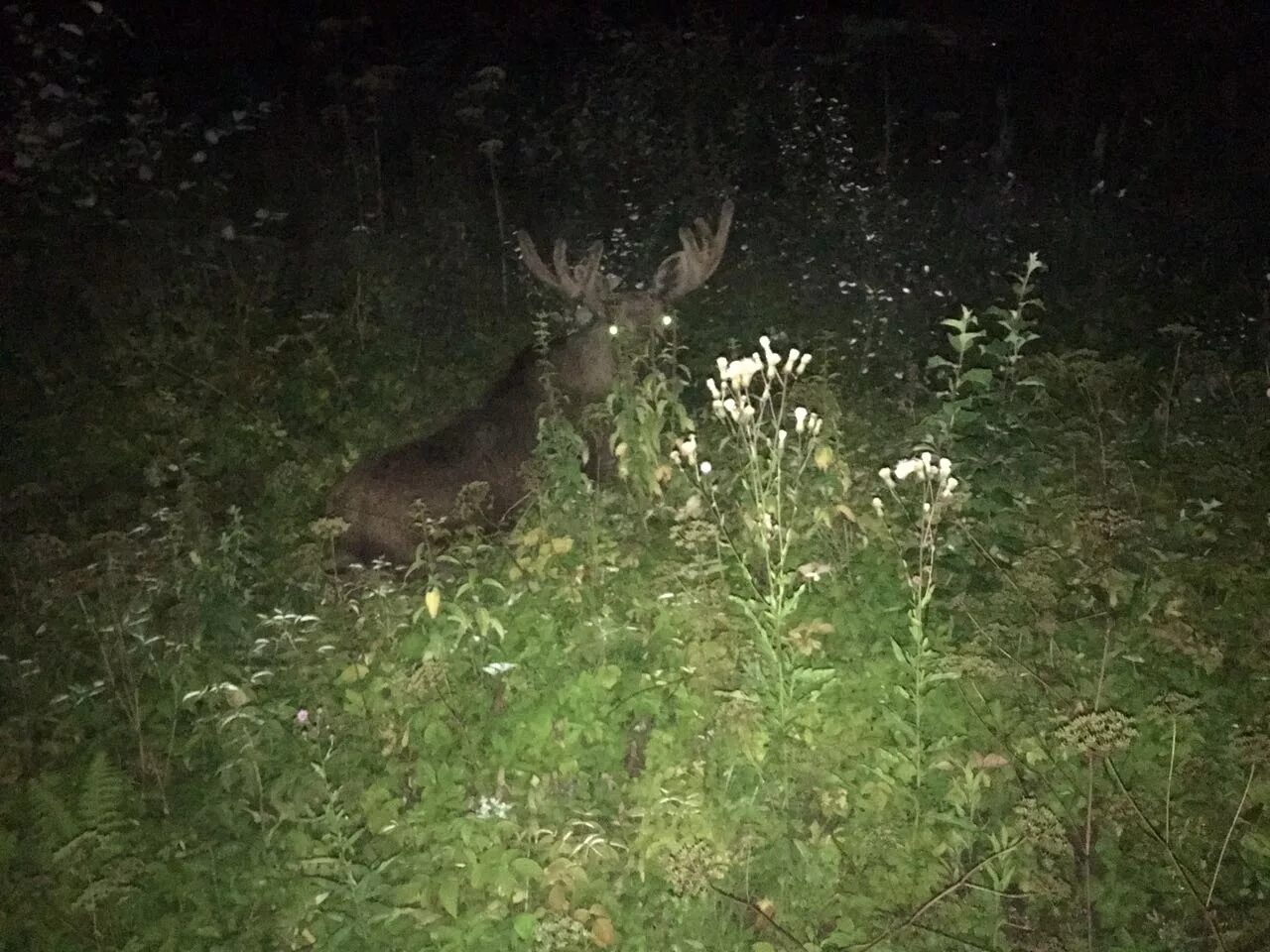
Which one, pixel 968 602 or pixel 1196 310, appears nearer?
pixel 968 602

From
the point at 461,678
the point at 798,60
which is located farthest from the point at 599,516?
the point at 798,60

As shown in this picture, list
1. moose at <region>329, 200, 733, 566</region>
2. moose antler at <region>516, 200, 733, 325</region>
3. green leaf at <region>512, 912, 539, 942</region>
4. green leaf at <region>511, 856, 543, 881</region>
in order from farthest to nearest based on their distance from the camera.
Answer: moose antler at <region>516, 200, 733, 325</region> < moose at <region>329, 200, 733, 566</region> < green leaf at <region>511, 856, 543, 881</region> < green leaf at <region>512, 912, 539, 942</region>

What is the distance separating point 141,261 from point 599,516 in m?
3.65

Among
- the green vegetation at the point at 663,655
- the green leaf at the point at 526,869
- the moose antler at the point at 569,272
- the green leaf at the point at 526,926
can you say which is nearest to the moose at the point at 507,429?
the moose antler at the point at 569,272

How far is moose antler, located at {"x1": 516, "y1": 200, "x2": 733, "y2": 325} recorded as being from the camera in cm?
525

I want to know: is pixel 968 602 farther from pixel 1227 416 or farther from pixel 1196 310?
pixel 1196 310

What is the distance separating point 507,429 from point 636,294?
0.91 m

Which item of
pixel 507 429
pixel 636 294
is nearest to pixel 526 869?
pixel 507 429

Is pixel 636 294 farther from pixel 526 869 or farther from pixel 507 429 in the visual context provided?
pixel 526 869

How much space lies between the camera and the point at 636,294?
5.41 metres

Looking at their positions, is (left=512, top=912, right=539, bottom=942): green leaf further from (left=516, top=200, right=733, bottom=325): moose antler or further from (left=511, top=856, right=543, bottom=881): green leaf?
(left=516, top=200, right=733, bottom=325): moose antler

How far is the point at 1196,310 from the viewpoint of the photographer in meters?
6.13

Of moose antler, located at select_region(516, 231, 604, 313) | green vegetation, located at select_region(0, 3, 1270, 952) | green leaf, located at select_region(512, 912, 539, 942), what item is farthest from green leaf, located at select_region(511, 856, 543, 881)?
moose antler, located at select_region(516, 231, 604, 313)

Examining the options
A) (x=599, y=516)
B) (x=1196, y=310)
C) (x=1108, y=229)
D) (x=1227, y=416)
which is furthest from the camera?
(x=1108, y=229)
